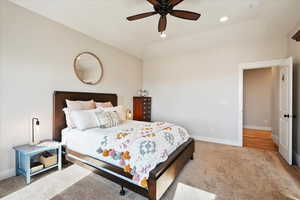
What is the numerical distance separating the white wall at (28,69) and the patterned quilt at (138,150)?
4.84 feet

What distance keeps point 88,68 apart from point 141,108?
216 centimetres

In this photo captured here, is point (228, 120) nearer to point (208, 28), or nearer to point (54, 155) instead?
point (208, 28)

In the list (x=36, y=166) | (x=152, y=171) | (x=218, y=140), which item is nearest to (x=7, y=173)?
(x=36, y=166)

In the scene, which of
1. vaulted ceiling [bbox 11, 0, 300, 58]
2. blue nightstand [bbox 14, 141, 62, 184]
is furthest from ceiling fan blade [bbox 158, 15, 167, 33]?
blue nightstand [bbox 14, 141, 62, 184]

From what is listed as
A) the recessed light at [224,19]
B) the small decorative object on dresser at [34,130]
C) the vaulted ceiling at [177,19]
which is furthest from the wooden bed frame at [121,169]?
the recessed light at [224,19]

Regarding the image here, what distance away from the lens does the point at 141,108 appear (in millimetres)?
4805

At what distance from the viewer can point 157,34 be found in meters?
3.84

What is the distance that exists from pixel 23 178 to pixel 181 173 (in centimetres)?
256

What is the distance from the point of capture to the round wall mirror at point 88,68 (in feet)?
10.5

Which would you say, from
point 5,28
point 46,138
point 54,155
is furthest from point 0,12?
point 54,155

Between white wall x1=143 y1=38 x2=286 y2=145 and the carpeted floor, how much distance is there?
1201mm

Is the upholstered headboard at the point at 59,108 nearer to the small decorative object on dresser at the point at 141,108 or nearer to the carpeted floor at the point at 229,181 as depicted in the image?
the carpeted floor at the point at 229,181

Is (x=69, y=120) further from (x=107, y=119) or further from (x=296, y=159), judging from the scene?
(x=296, y=159)

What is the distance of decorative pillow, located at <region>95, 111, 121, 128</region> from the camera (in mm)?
2656
